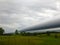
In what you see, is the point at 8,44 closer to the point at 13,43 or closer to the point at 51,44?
the point at 13,43

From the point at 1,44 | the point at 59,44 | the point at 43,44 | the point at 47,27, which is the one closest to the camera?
the point at 47,27

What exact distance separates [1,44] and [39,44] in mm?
3994

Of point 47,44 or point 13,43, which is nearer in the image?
point 47,44

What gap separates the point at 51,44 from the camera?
12.0 metres

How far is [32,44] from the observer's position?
1172 centimetres

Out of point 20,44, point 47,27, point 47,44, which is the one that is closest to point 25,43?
point 20,44

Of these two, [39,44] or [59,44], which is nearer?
[59,44]

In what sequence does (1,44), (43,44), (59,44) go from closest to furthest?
(59,44) < (43,44) < (1,44)

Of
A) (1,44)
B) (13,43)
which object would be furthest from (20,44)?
(1,44)

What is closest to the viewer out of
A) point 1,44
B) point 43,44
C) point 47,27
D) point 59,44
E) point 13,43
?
point 47,27

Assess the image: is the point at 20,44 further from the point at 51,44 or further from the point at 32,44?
the point at 51,44

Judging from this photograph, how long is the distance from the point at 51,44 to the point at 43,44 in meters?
0.64

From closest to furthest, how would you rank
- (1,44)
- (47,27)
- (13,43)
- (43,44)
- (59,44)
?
(47,27) → (59,44) → (43,44) → (13,43) → (1,44)

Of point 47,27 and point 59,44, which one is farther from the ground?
point 47,27
